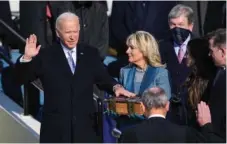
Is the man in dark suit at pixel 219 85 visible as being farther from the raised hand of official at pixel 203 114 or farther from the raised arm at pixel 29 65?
the raised arm at pixel 29 65

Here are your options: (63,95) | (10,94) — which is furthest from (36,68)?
(10,94)

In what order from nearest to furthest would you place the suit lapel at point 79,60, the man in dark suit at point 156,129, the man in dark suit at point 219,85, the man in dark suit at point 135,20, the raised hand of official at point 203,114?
the man in dark suit at point 156,129 → the raised hand of official at point 203,114 → the man in dark suit at point 219,85 → the suit lapel at point 79,60 → the man in dark suit at point 135,20

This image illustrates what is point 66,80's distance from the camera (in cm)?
Result: 673

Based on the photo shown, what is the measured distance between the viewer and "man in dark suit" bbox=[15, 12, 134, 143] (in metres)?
6.70

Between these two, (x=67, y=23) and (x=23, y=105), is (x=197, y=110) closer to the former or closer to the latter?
(x=67, y=23)

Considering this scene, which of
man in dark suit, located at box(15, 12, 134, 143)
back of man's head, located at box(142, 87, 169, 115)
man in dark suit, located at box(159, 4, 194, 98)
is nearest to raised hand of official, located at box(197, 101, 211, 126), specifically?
back of man's head, located at box(142, 87, 169, 115)

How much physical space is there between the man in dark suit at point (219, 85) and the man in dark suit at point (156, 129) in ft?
1.86

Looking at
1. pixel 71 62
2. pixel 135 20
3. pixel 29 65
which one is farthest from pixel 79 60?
pixel 135 20

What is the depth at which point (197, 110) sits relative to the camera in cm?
601

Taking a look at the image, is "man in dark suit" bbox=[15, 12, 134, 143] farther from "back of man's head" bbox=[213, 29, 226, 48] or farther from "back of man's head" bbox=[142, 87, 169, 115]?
"back of man's head" bbox=[142, 87, 169, 115]

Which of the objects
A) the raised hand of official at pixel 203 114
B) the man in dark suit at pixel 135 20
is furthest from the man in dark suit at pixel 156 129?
the man in dark suit at pixel 135 20

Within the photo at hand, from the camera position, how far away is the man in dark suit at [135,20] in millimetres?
9172

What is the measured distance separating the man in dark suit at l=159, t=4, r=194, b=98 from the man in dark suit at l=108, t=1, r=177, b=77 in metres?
1.12

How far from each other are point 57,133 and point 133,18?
281 cm
